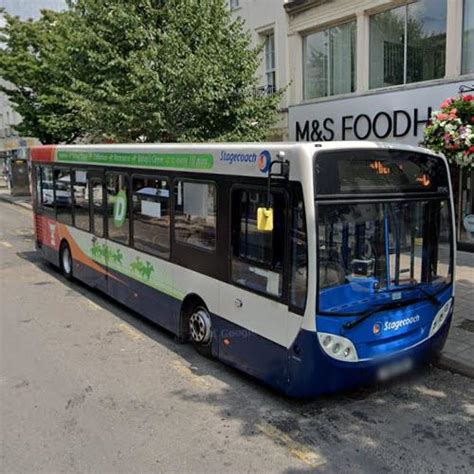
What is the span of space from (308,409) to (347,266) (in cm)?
136

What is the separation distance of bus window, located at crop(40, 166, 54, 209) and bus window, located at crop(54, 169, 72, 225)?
28 cm

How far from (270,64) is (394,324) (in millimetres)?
13721

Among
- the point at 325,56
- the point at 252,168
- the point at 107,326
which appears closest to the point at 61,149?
the point at 107,326

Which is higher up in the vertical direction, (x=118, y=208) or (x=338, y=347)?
(x=118, y=208)

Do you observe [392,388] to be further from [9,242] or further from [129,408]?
[9,242]

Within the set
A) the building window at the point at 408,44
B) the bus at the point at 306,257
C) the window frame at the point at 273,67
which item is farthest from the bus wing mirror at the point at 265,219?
the window frame at the point at 273,67

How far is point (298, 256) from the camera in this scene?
14.6 ft

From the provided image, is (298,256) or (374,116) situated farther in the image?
(374,116)

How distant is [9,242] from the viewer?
15.0 m

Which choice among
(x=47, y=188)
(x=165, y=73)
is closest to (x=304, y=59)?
(x=165, y=73)

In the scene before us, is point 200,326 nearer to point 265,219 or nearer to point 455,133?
point 265,219

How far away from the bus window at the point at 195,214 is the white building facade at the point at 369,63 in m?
7.70

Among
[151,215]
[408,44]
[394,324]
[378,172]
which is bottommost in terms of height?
[394,324]

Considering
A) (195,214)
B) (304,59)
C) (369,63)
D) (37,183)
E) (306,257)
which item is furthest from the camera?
(304,59)
